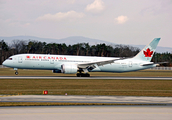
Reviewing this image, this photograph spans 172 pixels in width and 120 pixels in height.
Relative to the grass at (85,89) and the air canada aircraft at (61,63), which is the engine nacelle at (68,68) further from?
the grass at (85,89)

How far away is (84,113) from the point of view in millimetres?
12617

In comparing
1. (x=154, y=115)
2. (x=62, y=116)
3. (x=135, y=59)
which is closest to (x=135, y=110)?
(x=154, y=115)

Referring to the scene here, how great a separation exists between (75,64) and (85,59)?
258 cm

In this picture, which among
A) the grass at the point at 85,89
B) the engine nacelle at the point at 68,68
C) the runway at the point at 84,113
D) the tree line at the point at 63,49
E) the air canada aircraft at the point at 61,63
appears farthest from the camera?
the tree line at the point at 63,49

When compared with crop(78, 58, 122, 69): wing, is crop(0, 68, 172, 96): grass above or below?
below

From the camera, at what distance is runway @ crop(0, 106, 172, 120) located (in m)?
11.6

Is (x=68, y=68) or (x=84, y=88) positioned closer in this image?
(x=84, y=88)

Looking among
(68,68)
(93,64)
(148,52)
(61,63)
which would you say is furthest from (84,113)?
(148,52)

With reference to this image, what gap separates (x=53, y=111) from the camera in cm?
1307

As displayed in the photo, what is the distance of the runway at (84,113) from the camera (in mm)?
11578

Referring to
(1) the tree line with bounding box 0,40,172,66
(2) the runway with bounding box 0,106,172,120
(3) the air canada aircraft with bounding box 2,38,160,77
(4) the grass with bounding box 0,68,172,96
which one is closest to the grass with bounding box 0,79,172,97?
(4) the grass with bounding box 0,68,172,96

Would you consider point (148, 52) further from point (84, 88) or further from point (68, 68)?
point (84, 88)

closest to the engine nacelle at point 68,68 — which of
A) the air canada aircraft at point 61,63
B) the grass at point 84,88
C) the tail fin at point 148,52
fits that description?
the air canada aircraft at point 61,63

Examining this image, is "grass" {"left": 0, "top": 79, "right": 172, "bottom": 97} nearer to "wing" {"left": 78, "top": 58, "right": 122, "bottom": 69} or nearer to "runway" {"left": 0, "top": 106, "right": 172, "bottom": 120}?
"runway" {"left": 0, "top": 106, "right": 172, "bottom": 120}
